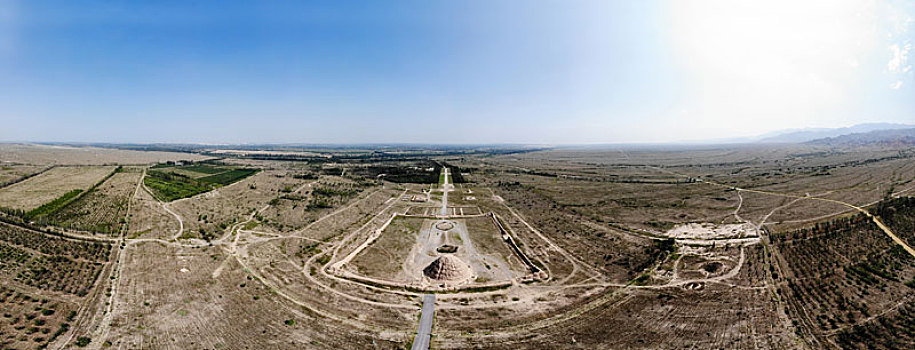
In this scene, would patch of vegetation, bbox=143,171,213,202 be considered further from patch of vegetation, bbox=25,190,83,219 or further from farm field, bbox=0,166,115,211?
patch of vegetation, bbox=25,190,83,219

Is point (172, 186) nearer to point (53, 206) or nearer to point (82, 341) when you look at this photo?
point (53, 206)

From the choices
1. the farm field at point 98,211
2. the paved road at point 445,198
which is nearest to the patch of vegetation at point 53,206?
the farm field at point 98,211

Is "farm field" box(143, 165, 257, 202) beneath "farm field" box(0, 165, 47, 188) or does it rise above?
beneath

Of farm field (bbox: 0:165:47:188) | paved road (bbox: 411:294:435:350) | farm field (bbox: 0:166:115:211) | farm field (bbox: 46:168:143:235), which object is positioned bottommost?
paved road (bbox: 411:294:435:350)

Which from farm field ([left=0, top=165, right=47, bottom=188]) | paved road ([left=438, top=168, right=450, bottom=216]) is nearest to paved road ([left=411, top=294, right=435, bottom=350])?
paved road ([left=438, top=168, right=450, bottom=216])

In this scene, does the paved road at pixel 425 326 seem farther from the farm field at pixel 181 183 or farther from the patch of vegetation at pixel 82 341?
the farm field at pixel 181 183

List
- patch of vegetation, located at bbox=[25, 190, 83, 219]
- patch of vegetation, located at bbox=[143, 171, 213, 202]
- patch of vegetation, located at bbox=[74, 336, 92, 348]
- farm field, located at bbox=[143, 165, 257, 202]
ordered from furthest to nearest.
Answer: farm field, located at bbox=[143, 165, 257, 202] → patch of vegetation, located at bbox=[143, 171, 213, 202] → patch of vegetation, located at bbox=[25, 190, 83, 219] → patch of vegetation, located at bbox=[74, 336, 92, 348]
